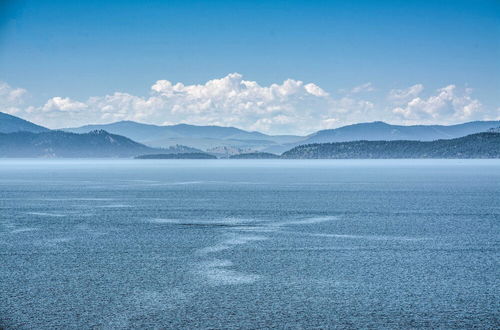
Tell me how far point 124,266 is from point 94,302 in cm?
441

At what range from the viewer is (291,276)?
17.0 m

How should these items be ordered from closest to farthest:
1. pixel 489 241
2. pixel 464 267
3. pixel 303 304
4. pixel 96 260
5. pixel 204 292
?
1. pixel 303 304
2. pixel 204 292
3. pixel 464 267
4. pixel 96 260
5. pixel 489 241

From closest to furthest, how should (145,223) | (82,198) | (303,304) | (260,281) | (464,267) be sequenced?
(303,304), (260,281), (464,267), (145,223), (82,198)

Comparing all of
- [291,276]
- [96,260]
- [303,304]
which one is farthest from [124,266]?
[303,304]

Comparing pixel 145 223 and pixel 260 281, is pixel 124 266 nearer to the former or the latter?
pixel 260 281

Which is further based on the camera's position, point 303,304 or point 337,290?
point 337,290

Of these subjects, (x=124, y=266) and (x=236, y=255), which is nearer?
(x=124, y=266)

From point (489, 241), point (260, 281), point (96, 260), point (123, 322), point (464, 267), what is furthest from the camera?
point (489, 241)

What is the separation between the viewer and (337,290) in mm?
15500

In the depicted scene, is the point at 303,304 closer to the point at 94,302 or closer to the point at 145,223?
the point at 94,302

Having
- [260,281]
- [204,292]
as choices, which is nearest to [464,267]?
[260,281]

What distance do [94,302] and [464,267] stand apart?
1188 centimetres

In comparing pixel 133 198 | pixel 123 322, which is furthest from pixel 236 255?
pixel 133 198

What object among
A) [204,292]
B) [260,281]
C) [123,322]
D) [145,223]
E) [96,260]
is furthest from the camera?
[145,223]
